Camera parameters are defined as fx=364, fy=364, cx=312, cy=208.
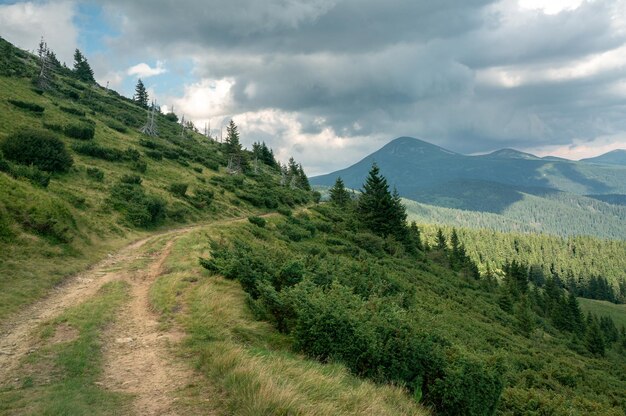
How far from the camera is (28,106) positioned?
40.1 meters

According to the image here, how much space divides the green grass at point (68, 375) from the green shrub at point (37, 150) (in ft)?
64.7

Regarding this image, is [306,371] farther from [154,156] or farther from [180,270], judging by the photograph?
[154,156]

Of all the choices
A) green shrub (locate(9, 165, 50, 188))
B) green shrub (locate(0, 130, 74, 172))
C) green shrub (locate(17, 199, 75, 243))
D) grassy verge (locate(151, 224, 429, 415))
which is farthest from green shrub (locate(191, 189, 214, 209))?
grassy verge (locate(151, 224, 429, 415))

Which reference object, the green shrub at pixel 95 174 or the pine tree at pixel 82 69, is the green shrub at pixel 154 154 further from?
the pine tree at pixel 82 69

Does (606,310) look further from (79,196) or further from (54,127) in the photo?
(54,127)

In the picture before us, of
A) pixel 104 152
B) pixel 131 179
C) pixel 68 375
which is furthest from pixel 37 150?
pixel 68 375

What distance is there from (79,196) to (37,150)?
575 cm

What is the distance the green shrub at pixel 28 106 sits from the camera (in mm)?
39272

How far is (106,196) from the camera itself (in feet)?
89.6

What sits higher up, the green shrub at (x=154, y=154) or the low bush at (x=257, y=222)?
the green shrub at (x=154, y=154)

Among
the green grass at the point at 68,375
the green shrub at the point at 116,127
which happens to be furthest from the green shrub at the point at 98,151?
the green grass at the point at 68,375

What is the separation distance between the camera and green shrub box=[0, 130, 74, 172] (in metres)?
24.9

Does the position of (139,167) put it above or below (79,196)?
above

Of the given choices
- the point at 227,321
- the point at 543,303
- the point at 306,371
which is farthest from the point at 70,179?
the point at 543,303
